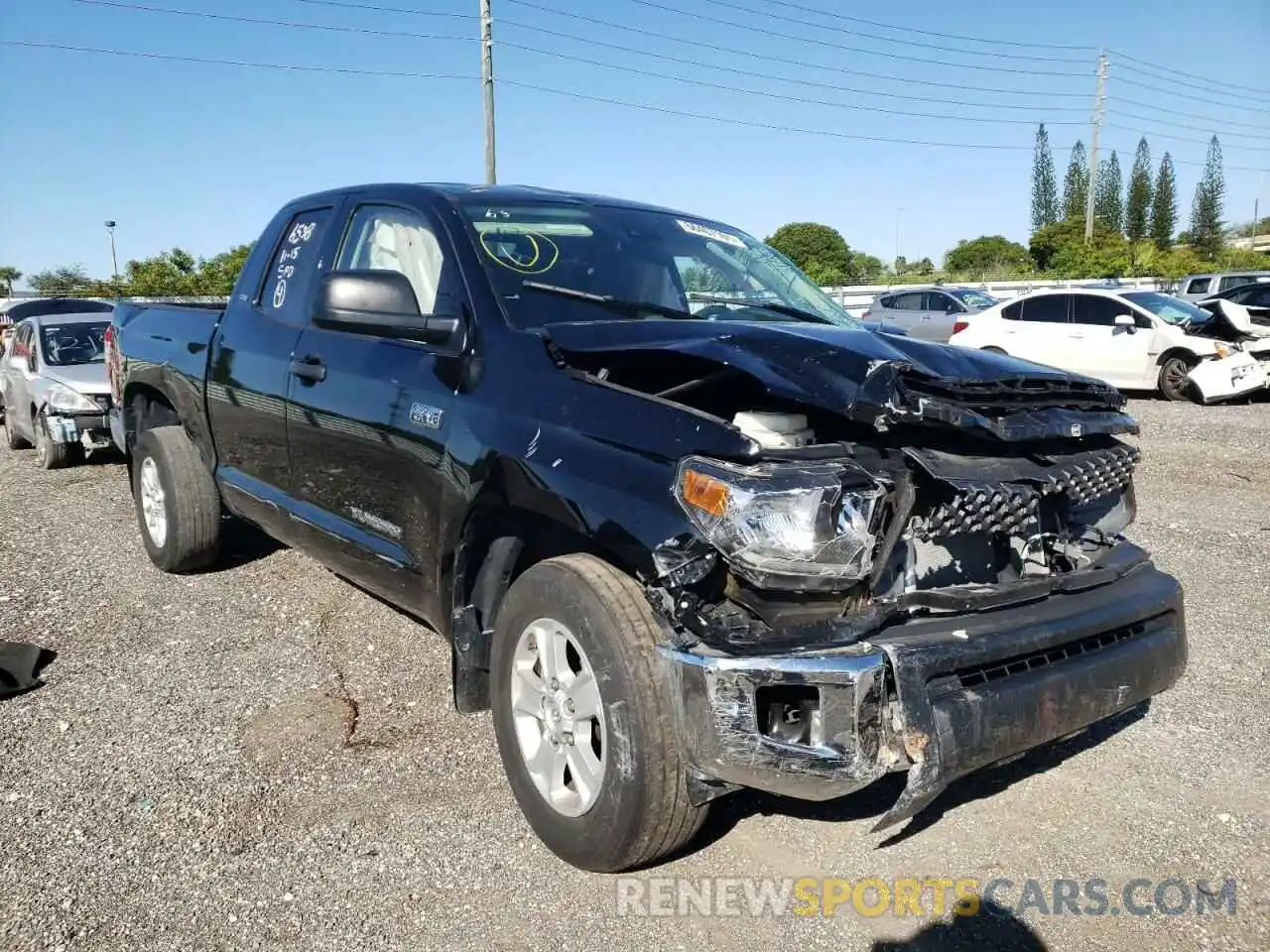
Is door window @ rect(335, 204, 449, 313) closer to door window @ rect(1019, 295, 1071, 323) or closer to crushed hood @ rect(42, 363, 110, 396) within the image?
crushed hood @ rect(42, 363, 110, 396)

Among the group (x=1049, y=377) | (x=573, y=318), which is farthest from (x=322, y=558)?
(x=1049, y=377)

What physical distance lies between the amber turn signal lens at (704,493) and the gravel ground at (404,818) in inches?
42.8

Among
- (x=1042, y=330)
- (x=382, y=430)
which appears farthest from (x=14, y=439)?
(x=1042, y=330)

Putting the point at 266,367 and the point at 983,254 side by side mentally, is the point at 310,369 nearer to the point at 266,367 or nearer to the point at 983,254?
the point at 266,367

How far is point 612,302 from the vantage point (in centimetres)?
351

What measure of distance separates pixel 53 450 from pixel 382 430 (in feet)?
24.4

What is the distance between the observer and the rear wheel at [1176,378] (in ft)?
43.8

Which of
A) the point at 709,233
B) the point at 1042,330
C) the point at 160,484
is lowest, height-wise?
the point at 160,484

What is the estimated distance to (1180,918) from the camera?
2.59 metres

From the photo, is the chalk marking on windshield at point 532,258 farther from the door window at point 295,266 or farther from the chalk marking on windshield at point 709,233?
the door window at point 295,266

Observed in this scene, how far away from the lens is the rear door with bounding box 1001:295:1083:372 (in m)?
14.4

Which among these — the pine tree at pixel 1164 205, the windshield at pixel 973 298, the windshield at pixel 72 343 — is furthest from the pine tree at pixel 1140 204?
the windshield at pixel 72 343

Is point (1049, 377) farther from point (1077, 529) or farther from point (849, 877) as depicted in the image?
point (849, 877)

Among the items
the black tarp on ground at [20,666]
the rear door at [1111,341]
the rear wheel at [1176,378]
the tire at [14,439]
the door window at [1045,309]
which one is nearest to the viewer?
the black tarp on ground at [20,666]
